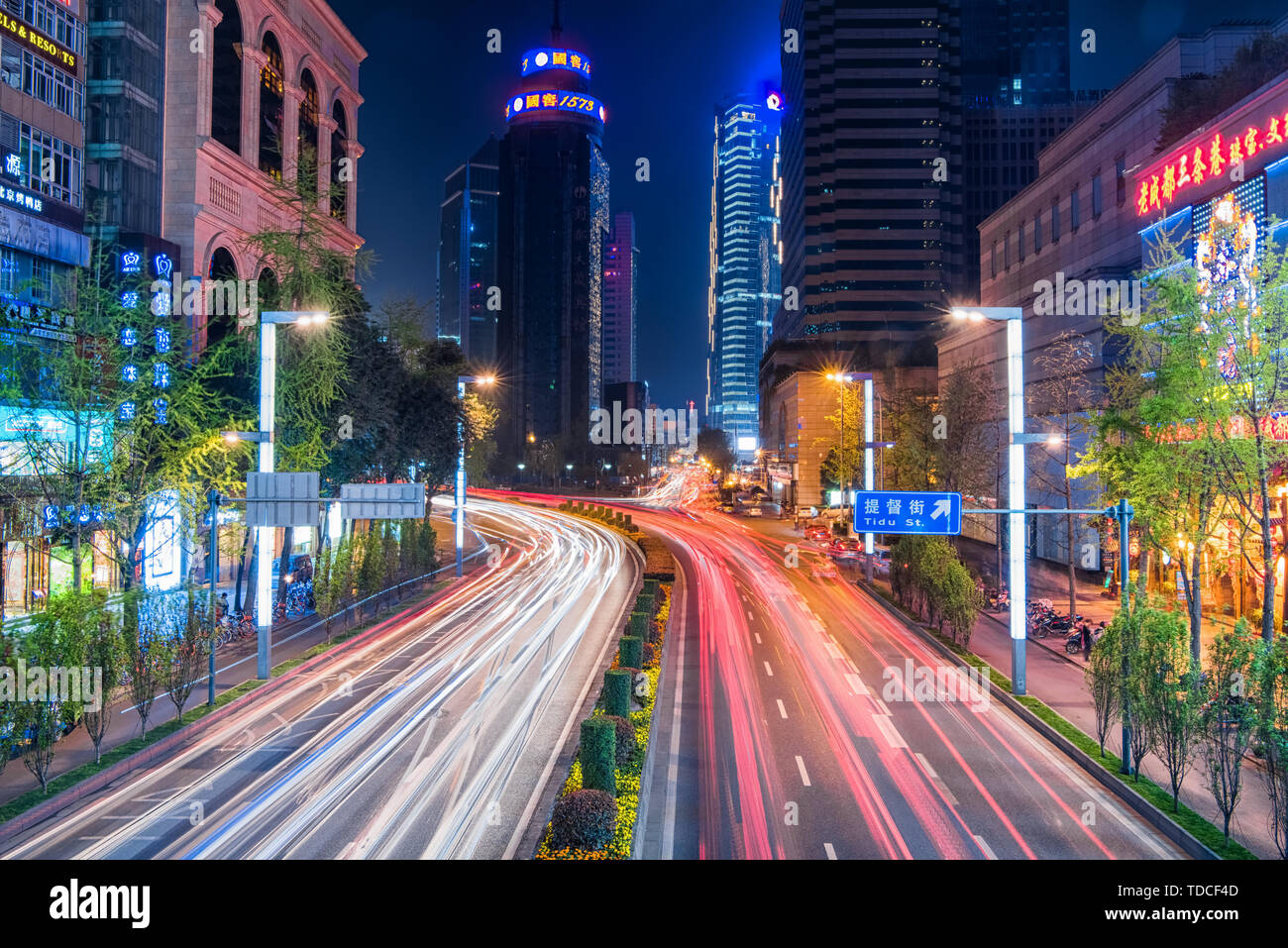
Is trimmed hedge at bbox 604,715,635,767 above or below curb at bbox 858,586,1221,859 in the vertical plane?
above

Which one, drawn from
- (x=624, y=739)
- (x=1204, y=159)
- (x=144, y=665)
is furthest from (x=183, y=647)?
(x=1204, y=159)

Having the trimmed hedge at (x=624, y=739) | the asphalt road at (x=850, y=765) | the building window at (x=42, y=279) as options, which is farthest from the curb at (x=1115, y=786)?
the building window at (x=42, y=279)

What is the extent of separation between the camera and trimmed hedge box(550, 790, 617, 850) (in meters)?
12.0

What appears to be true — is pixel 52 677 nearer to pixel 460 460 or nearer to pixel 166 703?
pixel 166 703

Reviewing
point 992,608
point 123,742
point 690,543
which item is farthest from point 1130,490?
point 690,543

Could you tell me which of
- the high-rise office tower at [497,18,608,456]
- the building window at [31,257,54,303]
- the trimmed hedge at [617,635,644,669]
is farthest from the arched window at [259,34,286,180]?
the high-rise office tower at [497,18,608,456]

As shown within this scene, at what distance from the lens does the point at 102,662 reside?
54.9 feet

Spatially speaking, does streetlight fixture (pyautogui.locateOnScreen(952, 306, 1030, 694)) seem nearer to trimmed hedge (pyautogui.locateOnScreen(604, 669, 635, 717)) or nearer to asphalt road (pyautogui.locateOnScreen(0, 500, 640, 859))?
trimmed hedge (pyautogui.locateOnScreen(604, 669, 635, 717))

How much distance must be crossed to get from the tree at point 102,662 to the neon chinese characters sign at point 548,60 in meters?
188

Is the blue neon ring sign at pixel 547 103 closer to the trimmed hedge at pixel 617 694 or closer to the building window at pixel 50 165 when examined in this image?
the building window at pixel 50 165

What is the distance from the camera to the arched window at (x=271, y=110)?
148 feet

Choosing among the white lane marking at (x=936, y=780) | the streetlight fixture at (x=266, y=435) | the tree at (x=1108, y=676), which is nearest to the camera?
the white lane marking at (x=936, y=780)

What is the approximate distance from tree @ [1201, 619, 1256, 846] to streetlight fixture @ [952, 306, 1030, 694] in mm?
7422

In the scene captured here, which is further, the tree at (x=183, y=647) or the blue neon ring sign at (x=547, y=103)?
the blue neon ring sign at (x=547, y=103)
